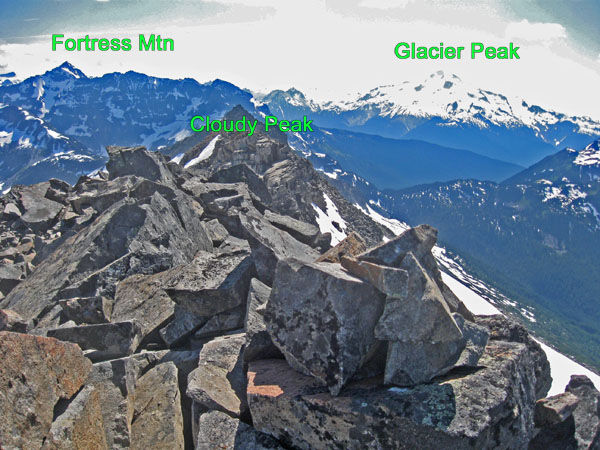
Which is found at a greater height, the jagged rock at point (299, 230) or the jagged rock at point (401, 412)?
the jagged rock at point (401, 412)

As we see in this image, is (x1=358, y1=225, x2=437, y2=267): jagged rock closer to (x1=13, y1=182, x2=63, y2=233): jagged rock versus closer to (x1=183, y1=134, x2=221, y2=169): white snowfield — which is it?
(x1=13, y1=182, x2=63, y2=233): jagged rock

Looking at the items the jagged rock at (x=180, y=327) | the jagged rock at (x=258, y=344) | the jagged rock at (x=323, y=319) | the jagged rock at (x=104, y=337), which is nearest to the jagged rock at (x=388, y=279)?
the jagged rock at (x=323, y=319)

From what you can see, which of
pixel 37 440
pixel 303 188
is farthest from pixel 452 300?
pixel 303 188

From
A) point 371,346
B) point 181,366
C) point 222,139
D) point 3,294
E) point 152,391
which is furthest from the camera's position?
point 222,139

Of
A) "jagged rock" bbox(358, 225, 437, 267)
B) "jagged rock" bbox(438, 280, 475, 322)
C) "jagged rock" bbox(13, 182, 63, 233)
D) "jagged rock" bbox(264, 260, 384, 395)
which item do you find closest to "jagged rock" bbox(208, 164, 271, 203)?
"jagged rock" bbox(13, 182, 63, 233)

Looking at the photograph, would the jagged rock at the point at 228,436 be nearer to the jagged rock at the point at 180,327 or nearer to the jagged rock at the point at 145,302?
the jagged rock at the point at 180,327

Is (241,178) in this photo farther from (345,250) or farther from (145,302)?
(345,250)

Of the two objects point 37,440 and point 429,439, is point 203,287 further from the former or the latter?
point 429,439
